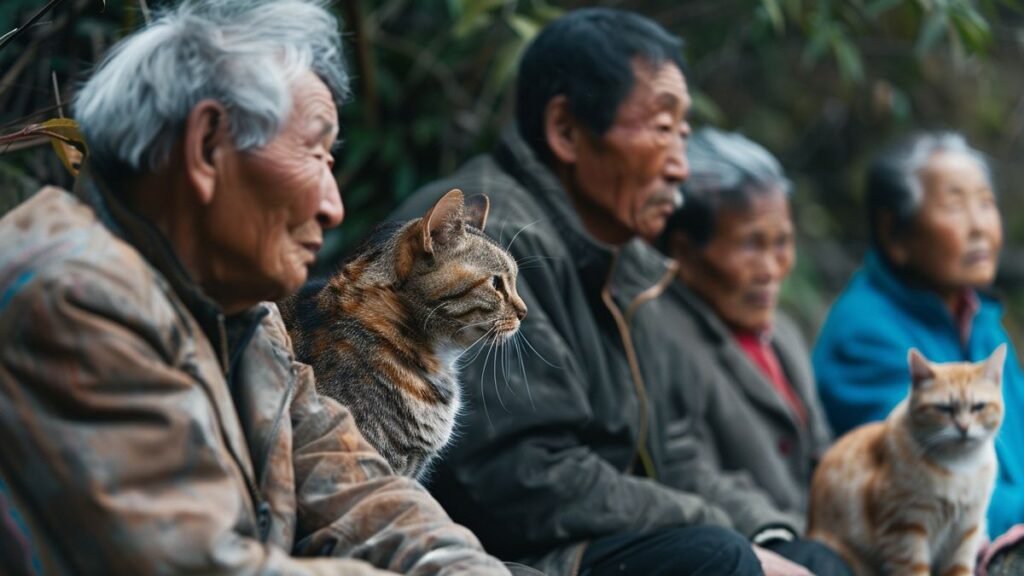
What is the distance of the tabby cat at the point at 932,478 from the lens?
3.15 metres

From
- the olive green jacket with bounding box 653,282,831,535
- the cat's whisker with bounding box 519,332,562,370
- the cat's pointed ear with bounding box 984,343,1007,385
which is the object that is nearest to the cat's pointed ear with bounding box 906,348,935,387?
the cat's pointed ear with bounding box 984,343,1007,385

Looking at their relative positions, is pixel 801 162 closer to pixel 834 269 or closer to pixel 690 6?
pixel 834 269

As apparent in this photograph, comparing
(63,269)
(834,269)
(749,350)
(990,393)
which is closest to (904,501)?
(990,393)

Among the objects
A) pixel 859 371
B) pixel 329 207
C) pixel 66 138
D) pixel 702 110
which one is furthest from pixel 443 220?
pixel 702 110

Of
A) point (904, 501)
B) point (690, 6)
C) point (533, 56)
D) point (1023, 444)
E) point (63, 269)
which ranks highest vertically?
point (63, 269)

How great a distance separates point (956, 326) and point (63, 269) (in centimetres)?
338

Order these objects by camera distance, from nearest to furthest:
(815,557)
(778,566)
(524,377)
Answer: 1. (524,377)
2. (778,566)
3. (815,557)

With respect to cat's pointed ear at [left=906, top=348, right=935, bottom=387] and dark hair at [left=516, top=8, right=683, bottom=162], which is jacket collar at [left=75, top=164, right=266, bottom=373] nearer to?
dark hair at [left=516, top=8, right=683, bottom=162]

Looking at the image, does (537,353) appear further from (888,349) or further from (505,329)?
(888,349)

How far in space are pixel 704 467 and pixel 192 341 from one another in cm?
223

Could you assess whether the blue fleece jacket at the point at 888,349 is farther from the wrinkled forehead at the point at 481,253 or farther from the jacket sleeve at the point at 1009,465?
the wrinkled forehead at the point at 481,253

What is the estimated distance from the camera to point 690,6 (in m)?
5.00

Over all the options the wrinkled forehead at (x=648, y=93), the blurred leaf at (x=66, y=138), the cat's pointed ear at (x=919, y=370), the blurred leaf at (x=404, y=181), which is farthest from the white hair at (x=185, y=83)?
the blurred leaf at (x=404, y=181)

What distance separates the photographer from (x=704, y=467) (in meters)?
3.71
